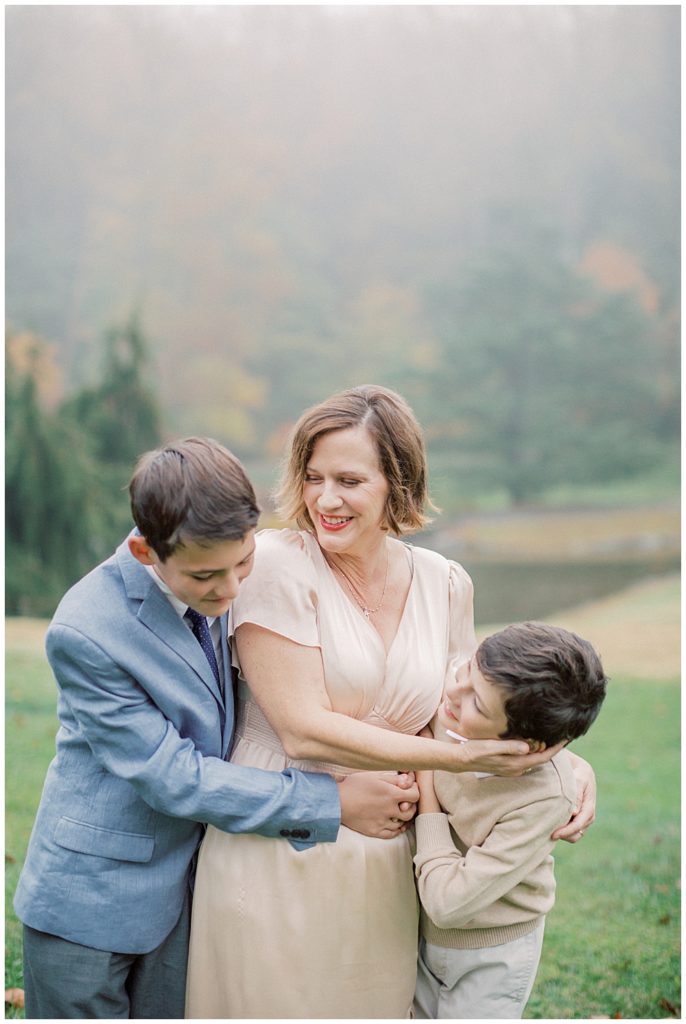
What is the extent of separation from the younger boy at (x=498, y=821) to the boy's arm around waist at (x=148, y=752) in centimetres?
43

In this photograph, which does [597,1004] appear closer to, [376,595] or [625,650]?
[376,595]

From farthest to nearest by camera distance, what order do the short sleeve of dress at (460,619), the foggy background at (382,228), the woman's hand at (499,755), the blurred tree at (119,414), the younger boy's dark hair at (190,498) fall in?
1. the foggy background at (382,228)
2. the blurred tree at (119,414)
3. the short sleeve of dress at (460,619)
4. the woman's hand at (499,755)
5. the younger boy's dark hair at (190,498)

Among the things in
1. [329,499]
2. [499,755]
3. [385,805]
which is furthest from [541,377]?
[499,755]

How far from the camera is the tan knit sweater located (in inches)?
91.9

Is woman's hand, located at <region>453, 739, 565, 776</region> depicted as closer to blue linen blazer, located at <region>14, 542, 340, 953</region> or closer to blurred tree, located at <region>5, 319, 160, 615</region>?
blue linen blazer, located at <region>14, 542, 340, 953</region>

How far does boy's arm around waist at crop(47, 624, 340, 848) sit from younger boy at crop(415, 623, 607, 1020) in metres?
0.43

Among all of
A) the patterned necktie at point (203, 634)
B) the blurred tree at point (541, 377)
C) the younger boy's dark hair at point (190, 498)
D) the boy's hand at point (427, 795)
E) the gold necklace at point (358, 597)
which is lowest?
the boy's hand at point (427, 795)

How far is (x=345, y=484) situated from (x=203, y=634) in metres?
0.53

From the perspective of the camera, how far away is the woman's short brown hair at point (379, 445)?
255 cm

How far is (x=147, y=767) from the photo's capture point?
222 cm

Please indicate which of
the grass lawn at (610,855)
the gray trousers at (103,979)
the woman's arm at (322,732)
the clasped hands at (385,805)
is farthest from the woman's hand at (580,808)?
the grass lawn at (610,855)

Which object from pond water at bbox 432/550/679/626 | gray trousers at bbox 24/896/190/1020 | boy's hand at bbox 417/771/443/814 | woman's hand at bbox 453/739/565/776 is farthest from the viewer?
pond water at bbox 432/550/679/626

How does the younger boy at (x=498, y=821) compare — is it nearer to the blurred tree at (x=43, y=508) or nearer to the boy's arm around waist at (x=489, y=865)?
the boy's arm around waist at (x=489, y=865)

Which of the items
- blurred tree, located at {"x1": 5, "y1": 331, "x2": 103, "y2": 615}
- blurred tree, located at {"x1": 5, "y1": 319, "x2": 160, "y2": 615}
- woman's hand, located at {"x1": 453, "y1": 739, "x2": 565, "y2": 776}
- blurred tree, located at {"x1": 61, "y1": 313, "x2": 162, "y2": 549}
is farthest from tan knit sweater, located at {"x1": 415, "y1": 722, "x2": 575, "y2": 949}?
blurred tree, located at {"x1": 61, "y1": 313, "x2": 162, "y2": 549}
